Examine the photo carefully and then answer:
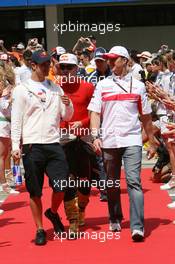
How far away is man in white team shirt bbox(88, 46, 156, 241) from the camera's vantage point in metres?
7.70

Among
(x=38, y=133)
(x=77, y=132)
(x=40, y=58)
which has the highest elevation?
(x=40, y=58)

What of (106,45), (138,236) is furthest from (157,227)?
(106,45)

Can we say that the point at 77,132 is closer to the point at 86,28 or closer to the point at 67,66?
the point at 67,66

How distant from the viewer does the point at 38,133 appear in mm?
7559

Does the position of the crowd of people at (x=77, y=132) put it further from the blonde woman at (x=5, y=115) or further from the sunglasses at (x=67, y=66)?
the blonde woman at (x=5, y=115)

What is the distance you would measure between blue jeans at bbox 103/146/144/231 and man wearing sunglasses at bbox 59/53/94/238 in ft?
1.09

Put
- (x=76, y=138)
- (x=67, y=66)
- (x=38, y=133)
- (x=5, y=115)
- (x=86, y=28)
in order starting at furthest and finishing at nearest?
(x=86, y=28) → (x=5, y=115) → (x=76, y=138) → (x=67, y=66) → (x=38, y=133)

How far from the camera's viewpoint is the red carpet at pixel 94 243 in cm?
704

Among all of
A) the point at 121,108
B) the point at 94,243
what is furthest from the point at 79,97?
the point at 94,243

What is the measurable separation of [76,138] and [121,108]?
2.58ft

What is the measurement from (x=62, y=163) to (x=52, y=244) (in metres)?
0.88

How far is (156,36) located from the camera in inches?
1008

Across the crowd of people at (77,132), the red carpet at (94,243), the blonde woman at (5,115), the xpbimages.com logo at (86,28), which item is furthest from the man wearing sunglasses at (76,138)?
the xpbimages.com logo at (86,28)

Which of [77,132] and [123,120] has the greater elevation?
[123,120]
